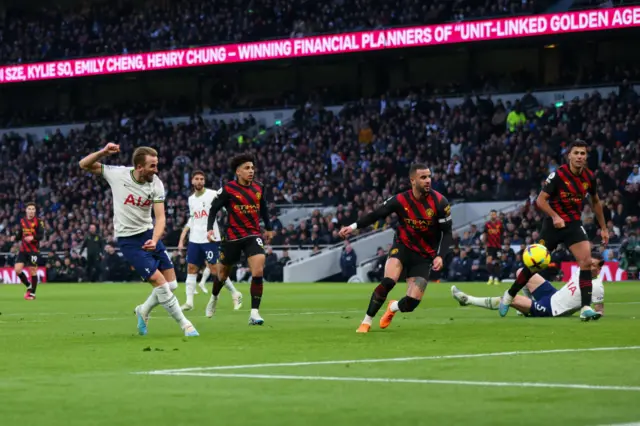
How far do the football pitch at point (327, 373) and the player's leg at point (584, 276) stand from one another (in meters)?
0.20

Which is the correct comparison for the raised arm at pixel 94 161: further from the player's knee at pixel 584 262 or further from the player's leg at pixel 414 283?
the player's knee at pixel 584 262

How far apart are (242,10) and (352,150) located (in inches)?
426

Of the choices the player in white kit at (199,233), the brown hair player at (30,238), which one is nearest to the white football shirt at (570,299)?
the player in white kit at (199,233)

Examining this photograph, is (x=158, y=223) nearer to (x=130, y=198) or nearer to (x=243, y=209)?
(x=130, y=198)

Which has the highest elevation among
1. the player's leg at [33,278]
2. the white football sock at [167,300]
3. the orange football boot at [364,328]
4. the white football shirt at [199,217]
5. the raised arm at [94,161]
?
the raised arm at [94,161]

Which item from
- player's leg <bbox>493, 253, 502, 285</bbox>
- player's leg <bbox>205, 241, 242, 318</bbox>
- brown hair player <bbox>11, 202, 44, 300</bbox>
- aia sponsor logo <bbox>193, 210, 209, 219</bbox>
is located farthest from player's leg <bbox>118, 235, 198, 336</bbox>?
player's leg <bbox>493, 253, 502, 285</bbox>

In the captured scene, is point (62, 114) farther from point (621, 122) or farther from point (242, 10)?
point (621, 122)

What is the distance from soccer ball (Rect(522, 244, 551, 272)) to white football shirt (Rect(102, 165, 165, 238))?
4709 mm

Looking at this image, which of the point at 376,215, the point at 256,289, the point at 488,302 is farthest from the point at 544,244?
the point at 256,289

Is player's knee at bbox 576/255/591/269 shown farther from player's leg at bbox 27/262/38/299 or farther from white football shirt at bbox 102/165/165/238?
player's leg at bbox 27/262/38/299

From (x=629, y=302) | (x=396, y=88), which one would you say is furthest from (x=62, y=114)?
(x=629, y=302)

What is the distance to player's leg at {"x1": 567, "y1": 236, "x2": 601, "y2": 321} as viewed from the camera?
16.3 metres

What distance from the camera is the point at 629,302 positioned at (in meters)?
23.0

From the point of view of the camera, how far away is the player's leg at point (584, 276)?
1630 cm
